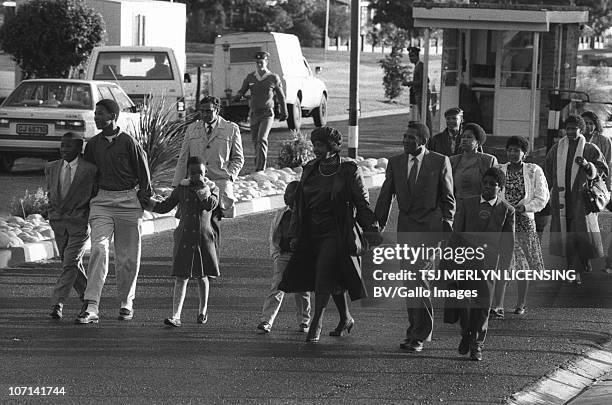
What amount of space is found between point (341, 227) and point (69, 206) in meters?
2.17

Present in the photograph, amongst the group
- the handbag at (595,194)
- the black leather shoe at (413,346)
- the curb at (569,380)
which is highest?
the handbag at (595,194)

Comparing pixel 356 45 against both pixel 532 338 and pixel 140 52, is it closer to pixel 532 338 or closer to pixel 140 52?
pixel 140 52

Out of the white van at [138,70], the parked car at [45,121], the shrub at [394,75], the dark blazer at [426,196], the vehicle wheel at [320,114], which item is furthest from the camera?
the shrub at [394,75]

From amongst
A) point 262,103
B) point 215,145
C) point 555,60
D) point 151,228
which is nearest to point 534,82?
point 555,60

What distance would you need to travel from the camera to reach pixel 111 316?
Result: 10.2 meters

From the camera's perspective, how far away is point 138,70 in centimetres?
2572

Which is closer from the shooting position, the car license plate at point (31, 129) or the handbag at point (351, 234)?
the handbag at point (351, 234)

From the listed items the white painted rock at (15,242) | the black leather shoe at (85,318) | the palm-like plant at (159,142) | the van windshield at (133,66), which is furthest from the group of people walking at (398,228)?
the van windshield at (133,66)

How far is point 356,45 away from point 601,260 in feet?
22.7

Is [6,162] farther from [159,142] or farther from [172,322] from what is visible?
[172,322]

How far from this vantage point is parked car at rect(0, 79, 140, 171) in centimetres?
1978

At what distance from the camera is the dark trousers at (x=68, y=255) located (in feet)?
33.0

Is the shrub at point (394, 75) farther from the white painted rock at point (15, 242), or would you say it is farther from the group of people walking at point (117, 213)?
the group of people walking at point (117, 213)

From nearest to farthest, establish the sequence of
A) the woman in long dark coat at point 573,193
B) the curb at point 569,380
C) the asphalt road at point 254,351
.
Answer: the asphalt road at point 254,351 → the curb at point 569,380 → the woman in long dark coat at point 573,193
